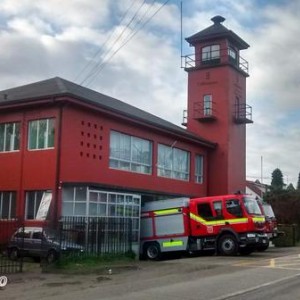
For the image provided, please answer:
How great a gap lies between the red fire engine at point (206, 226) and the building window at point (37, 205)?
506 centimetres

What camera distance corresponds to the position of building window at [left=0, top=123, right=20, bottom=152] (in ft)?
93.8

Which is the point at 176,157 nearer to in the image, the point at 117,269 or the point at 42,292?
the point at 117,269

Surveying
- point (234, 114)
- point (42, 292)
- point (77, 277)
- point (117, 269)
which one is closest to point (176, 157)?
point (234, 114)

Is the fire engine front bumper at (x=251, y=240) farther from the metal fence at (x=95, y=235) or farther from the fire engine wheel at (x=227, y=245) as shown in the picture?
the metal fence at (x=95, y=235)

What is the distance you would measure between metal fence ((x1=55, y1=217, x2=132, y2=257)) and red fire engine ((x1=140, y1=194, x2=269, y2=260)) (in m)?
2.26

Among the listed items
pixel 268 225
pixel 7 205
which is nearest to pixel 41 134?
pixel 7 205

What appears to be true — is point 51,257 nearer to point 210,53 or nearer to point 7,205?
point 7,205

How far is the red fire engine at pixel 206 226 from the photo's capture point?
25250mm

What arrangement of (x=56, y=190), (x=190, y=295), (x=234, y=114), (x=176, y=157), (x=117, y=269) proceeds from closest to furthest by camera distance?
(x=190, y=295) → (x=117, y=269) → (x=56, y=190) → (x=176, y=157) → (x=234, y=114)

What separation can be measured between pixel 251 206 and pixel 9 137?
12747mm

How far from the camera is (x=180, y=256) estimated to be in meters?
27.5

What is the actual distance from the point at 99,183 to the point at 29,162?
3.69 meters

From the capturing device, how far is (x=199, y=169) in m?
39.7

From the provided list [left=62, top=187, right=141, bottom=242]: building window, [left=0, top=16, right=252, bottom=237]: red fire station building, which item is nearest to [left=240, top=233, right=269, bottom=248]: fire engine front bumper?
[left=62, top=187, right=141, bottom=242]: building window
